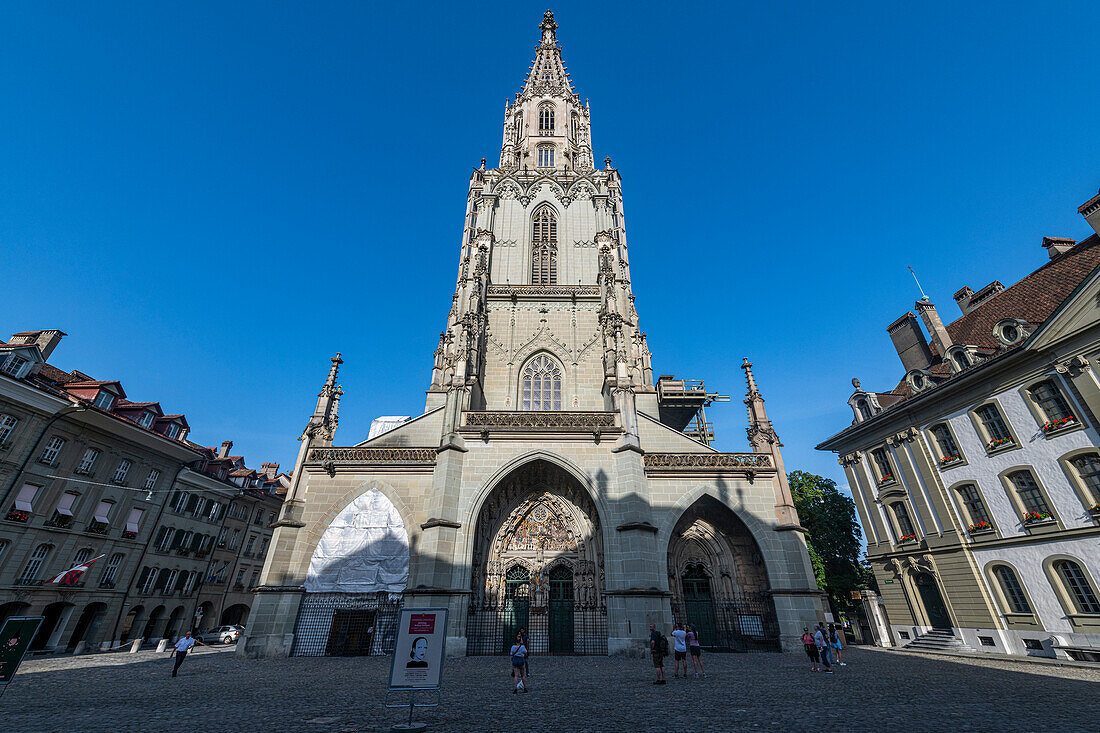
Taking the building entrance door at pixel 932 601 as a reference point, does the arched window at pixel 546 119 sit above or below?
above

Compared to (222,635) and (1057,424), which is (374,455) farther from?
(1057,424)

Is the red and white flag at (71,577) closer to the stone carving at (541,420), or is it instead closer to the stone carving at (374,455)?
the stone carving at (374,455)

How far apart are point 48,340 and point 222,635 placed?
18160 mm

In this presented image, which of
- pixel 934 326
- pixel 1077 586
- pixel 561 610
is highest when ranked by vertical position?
pixel 934 326

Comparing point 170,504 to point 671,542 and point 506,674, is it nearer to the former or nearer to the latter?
point 506,674

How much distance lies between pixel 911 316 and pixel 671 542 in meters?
19.5

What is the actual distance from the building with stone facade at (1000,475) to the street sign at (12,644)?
2535 cm

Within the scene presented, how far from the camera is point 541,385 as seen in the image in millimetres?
23312

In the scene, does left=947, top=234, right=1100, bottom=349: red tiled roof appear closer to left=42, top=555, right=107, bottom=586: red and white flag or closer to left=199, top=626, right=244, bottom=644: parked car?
left=42, top=555, right=107, bottom=586: red and white flag

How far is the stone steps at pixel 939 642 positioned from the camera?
17.1 metres

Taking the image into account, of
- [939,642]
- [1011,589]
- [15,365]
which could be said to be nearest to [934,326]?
[1011,589]

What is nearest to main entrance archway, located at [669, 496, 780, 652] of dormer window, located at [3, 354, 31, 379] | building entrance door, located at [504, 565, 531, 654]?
building entrance door, located at [504, 565, 531, 654]

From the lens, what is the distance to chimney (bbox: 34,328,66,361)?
70.4 feet

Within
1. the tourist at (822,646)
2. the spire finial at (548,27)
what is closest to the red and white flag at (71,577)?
the tourist at (822,646)
